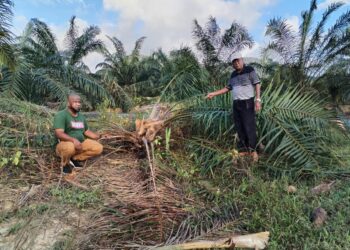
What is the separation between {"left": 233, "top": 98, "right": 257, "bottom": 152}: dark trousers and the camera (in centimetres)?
496

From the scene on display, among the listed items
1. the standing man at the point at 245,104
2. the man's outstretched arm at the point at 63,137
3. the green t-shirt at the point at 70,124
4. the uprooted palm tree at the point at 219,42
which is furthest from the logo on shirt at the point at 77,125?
the uprooted palm tree at the point at 219,42

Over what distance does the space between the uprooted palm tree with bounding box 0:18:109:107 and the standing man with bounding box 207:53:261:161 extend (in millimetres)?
5500

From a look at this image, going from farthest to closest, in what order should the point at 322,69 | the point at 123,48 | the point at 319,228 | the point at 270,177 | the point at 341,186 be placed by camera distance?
the point at 123,48 → the point at 322,69 → the point at 270,177 → the point at 341,186 → the point at 319,228

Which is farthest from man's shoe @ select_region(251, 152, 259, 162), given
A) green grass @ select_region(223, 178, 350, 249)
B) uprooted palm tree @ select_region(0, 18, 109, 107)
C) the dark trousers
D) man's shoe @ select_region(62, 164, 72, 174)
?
uprooted palm tree @ select_region(0, 18, 109, 107)

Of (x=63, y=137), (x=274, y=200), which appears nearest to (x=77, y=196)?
(x=63, y=137)

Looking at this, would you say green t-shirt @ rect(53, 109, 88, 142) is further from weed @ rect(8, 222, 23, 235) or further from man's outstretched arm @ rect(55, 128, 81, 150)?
weed @ rect(8, 222, 23, 235)

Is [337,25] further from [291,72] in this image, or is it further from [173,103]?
[173,103]

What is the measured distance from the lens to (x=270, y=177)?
15.1 ft

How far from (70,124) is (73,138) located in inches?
9.3

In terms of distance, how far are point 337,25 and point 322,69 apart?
155 cm

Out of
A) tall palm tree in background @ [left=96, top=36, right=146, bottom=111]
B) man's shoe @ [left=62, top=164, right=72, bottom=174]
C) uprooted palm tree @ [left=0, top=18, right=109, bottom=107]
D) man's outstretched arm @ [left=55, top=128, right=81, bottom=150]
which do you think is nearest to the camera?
man's outstretched arm @ [left=55, top=128, right=81, bottom=150]

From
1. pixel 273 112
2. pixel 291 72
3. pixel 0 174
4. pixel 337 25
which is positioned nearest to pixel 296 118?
pixel 273 112

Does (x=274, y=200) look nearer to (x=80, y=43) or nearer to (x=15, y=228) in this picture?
(x=15, y=228)

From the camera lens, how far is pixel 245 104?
4992 millimetres
